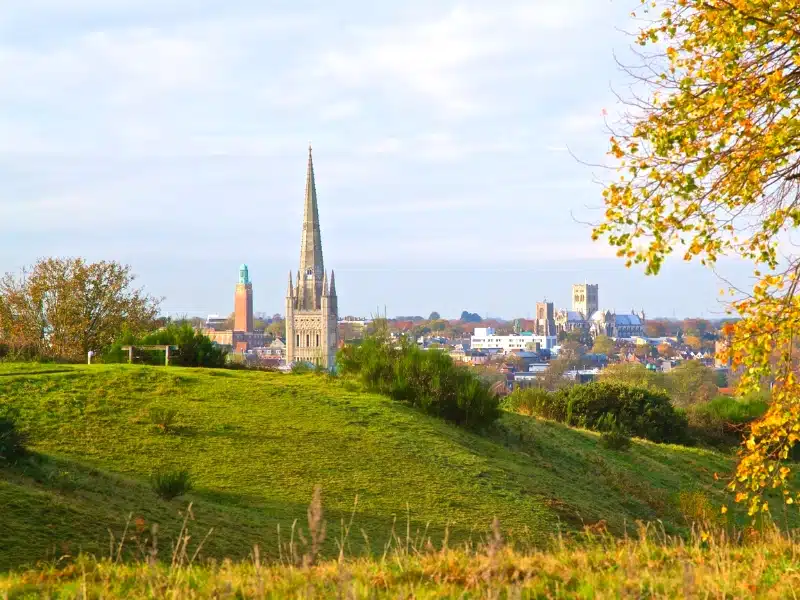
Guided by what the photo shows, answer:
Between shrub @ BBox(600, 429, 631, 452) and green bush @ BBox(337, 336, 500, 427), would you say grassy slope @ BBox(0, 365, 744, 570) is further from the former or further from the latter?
green bush @ BBox(337, 336, 500, 427)

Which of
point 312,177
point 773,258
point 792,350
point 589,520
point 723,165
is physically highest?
point 312,177

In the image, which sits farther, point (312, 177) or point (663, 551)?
point (312, 177)

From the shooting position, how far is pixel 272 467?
37.0 feet

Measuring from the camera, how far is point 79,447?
11195mm

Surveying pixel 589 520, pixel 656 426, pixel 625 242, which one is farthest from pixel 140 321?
pixel 625 242

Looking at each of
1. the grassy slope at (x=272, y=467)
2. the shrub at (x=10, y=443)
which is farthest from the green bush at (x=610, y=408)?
the shrub at (x=10, y=443)

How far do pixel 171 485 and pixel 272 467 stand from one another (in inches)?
75.1

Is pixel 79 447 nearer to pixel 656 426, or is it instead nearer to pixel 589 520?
pixel 589 520

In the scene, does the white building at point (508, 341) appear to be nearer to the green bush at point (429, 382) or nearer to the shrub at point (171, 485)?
the green bush at point (429, 382)

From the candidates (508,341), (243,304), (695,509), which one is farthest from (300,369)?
(508,341)

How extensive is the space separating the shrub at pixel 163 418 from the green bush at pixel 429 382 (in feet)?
14.3

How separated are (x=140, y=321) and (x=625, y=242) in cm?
2237

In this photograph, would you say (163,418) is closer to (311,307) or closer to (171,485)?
(171,485)

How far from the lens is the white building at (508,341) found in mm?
183500
